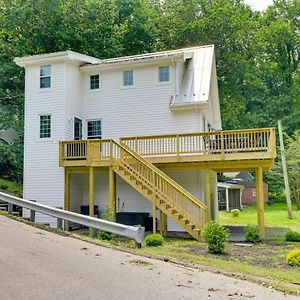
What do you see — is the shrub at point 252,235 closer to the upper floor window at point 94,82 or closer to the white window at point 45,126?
the white window at point 45,126

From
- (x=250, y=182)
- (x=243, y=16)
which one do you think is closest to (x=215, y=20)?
(x=243, y=16)

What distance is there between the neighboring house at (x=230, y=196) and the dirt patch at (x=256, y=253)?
22740 millimetres

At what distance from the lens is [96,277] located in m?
6.13

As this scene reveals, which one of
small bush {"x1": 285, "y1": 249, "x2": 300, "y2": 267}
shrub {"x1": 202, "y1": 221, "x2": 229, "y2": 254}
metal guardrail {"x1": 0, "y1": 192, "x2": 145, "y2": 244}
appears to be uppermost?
metal guardrail {"x1": 0, "y1": 192, "x2": 145, "y2": 244}

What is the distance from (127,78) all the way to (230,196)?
20792 mm

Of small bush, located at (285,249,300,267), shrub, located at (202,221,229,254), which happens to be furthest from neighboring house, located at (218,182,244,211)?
small bush, located at (285,249,300,267)

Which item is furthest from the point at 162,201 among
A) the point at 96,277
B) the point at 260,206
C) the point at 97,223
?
the point at 96,277

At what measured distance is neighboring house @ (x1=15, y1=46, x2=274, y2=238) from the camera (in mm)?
16891

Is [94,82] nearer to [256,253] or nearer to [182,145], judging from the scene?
[182,145]

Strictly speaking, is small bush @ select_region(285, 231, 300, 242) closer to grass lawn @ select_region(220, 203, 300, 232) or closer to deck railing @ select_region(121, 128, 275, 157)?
deck railing @ select_region(121, 128, 275, 157)

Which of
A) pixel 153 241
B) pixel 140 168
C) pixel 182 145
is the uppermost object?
pixel 182 145

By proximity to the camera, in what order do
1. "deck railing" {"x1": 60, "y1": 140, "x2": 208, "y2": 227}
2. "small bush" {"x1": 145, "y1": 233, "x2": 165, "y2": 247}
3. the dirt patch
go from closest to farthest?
the dirt patch < "small bush" {"x1": 145, "y1": 233, "x2": 165, "y2": 247} < "deck railing" {"x1": 60, "y1": 140, "x2": 208, "y2": 227}

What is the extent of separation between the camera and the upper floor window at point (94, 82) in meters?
20.5

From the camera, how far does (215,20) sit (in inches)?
1318
